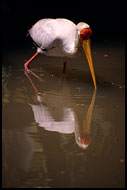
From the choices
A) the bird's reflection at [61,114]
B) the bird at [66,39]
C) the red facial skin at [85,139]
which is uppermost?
the bird at [66,39]

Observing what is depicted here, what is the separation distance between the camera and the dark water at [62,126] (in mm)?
3410

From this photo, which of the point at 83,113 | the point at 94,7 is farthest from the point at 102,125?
the point at 94,7

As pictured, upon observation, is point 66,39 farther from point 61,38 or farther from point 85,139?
point 85,139

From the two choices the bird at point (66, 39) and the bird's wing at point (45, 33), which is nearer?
the bird at point (66, 39)

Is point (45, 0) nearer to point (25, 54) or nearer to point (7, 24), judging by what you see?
point (7, 24)

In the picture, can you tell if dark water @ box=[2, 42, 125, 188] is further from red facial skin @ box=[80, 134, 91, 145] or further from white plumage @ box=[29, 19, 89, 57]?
white plumage @ box=[29, 19, 89, 57]

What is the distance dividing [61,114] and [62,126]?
37 cm

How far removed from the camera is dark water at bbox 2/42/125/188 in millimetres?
3410

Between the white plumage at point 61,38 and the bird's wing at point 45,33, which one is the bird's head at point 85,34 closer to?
the white plumage at point 61,38

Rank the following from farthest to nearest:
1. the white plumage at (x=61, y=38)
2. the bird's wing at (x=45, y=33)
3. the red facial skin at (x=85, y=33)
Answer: the bird's wing at (x=45, y=33), the white plumage at (x=61, y=38), the red facial skin at (x=85, y=33)

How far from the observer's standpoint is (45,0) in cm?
1141

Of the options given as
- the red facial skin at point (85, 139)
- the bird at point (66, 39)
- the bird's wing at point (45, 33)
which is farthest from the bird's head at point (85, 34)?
the red facial skin at point (85, 139)

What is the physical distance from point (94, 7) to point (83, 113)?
22.6ft

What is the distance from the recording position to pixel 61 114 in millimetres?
4664
